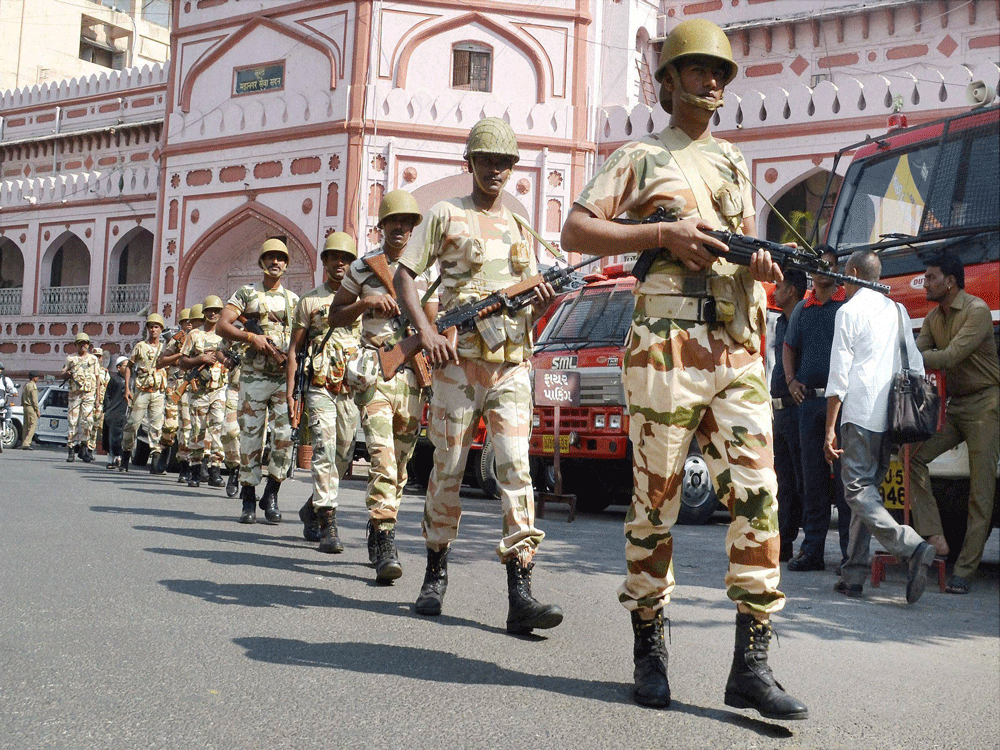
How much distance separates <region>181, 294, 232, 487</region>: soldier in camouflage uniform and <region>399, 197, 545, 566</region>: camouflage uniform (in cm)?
760

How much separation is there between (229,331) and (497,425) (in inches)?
149

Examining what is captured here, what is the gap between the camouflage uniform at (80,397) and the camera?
1766 centimetres

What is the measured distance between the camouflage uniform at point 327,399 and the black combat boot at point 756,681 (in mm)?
3905

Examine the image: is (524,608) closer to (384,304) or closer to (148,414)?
(384,304)

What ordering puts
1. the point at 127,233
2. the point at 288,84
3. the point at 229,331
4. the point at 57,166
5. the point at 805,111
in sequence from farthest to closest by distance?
1. the point at 57,166
2. the point at 127,233
3. the point at 288,84
4. the point at 805,111
5. the point at 229,331

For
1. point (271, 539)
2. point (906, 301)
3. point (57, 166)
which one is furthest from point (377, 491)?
point (57, 166)

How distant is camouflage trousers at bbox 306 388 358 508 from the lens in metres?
6.94

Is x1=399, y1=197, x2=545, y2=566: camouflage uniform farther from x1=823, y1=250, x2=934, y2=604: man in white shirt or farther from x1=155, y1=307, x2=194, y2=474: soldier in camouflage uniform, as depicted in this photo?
x1=155, y1=307, x2=194, y2=474: soldier in camouflage uniform

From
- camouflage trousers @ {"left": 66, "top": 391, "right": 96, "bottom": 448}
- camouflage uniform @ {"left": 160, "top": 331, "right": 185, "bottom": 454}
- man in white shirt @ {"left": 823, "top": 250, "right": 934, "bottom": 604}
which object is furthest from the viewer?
camouflage trousers @ {"left": 66, "top": 391, "right": 96, "bottom": 448}

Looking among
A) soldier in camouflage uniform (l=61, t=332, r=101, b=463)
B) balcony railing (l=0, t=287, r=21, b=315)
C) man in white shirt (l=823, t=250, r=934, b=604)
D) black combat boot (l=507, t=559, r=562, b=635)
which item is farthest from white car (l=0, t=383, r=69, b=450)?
black combat boot (l=507, t=559, r=562, b=635)

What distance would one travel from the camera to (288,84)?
2400 cm

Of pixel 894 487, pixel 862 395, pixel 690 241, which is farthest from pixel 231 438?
pixel 690 241

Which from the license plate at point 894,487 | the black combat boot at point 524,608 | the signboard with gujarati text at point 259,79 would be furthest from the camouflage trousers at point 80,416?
the black combat boot at point 524,608

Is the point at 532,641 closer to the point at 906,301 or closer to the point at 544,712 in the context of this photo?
the point at 544,712
